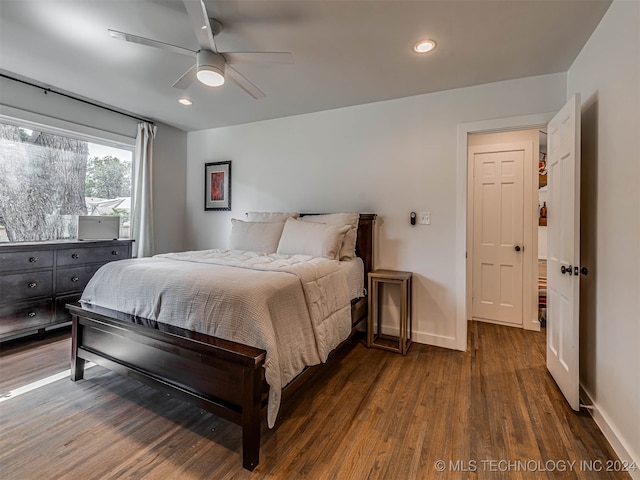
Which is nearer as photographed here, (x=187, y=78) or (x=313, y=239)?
(x=187, y=78)

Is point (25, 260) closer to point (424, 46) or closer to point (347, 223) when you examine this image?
point (347, 223)

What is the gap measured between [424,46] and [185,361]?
8.67 ft

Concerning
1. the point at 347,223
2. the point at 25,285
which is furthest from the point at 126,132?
the point at 347,223

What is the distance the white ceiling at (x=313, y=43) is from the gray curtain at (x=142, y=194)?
737 mm

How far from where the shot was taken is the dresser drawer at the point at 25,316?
2.71m

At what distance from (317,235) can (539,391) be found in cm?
208

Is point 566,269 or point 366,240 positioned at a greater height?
point 366,240

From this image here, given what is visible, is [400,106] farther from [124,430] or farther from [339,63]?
[124,430]

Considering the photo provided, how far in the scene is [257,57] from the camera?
1913 mm

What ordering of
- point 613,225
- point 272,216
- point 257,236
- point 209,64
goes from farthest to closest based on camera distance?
point 272,216 → point 257,236 → point 209,64 → point 613,225

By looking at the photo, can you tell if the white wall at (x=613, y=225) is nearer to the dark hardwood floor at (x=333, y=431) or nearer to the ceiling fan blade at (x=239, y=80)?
the dark hardwood floor at (x=333, y=431)

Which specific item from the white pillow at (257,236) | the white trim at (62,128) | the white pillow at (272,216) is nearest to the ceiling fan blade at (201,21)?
the white pillow at (257,236)

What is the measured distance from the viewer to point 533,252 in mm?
3428

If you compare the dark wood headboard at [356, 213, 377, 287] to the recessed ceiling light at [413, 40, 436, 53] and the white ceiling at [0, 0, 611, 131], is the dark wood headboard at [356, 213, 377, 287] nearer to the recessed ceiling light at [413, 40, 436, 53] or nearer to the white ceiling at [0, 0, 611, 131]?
the white ceiling at [0, 0, 611, 131]
